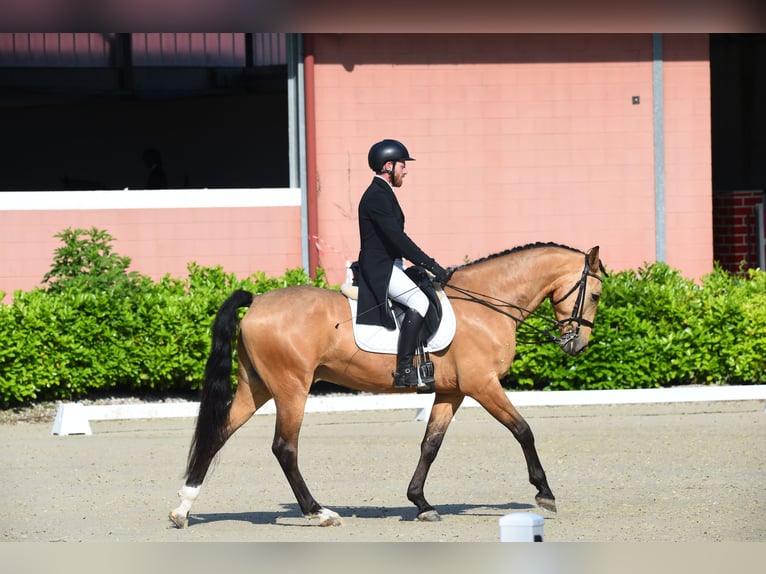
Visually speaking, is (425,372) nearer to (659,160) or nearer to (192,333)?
(192,333)

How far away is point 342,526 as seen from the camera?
8.57 metres

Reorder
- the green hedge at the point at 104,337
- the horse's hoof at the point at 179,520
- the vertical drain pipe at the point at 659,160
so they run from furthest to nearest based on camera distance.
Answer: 1. the vertical drain pipe at the point at 659,160
2. the green hedge at the point at 104,337
3. the horse's hoof at the point at 179,520

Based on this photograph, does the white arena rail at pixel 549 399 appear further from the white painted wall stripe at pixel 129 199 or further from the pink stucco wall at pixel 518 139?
the white painted wall stripe at pixel 129 199

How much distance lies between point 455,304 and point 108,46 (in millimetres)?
16839

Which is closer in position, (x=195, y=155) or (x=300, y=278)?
(x=300, y=278)

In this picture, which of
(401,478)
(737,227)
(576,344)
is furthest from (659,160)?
(576,344)

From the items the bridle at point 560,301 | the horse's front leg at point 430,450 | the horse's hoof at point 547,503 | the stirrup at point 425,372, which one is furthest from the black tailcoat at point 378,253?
the horse's hoof at point 547,503

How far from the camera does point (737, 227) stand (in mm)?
20328

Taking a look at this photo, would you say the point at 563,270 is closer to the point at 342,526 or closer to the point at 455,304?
the point at 455,304

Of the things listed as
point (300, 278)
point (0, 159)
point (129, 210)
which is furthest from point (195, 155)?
point (300, 278)

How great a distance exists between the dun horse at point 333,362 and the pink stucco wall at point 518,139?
784cm

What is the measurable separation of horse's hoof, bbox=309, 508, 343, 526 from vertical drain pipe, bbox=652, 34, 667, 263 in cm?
1002

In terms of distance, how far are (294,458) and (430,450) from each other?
3.40 feet

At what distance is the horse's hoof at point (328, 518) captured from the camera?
856 cm
